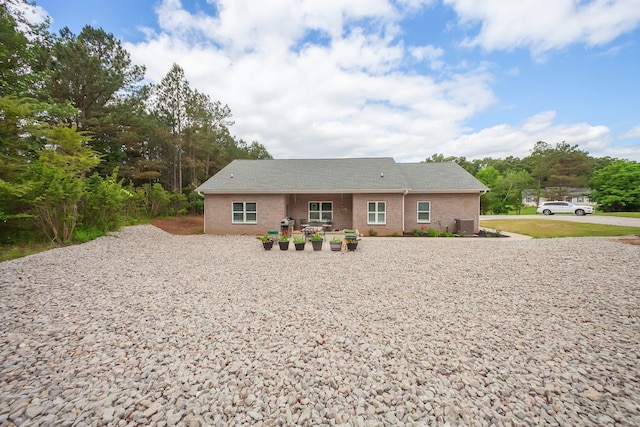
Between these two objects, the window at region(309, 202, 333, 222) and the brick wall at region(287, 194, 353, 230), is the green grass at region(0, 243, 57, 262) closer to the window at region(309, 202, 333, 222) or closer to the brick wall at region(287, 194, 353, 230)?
the brick wall at region(287, 194, 353, 230)

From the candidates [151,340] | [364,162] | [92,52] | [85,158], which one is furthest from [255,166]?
[92,52]

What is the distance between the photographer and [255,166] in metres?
18.8

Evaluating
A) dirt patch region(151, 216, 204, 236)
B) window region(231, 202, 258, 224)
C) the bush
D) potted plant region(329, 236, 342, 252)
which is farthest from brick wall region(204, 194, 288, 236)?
potted plant region(329, 236, 342, 252)

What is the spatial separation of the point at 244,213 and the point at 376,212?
8.10 metres

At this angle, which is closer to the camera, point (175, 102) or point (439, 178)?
point (439, 178)

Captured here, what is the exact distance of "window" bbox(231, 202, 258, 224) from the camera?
15734 mm

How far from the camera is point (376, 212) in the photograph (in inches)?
Result: 599

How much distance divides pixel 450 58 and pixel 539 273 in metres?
13.4

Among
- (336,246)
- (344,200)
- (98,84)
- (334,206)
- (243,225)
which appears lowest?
(336,246)

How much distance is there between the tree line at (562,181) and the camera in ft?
98.7

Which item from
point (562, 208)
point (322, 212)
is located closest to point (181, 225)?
point (322, 212)

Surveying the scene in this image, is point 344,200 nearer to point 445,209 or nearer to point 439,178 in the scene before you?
point 445,209

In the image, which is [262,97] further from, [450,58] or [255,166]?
[450,58]

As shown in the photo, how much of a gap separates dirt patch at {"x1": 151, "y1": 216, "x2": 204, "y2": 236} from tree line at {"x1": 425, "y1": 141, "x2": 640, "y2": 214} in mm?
28622
